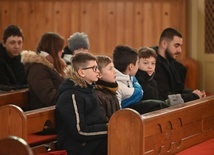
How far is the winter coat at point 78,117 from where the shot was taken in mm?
4512

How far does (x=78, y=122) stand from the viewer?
14.7 ft

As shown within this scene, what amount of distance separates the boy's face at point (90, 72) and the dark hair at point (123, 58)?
56 cm

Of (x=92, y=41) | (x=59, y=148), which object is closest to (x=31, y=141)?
(x=59, y=148)

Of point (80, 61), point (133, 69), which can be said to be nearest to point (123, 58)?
point (133, 69)

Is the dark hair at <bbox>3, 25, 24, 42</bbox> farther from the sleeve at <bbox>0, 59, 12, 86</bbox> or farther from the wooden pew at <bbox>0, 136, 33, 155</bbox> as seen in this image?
the wooden pew at <bbox>0, 136, 33, 155</bbox>

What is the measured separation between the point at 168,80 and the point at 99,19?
2.12m

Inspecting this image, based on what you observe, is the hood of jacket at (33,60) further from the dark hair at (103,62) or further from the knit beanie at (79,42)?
the knit beanie at (79,42)

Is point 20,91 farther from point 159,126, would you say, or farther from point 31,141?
point 159,126

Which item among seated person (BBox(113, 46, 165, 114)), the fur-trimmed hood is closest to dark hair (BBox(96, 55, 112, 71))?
seated person (BBox(113, 46, 165, 114))

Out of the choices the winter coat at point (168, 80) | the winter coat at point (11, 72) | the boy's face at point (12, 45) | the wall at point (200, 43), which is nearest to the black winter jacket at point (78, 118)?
the winter coat at point (168, 80)

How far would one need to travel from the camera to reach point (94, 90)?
4.84 metres

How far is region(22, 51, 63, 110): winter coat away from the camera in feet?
18.2

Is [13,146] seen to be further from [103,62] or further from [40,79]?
[40,79]

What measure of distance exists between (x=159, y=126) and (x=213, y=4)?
3.41 metres
